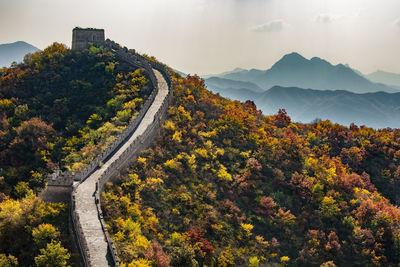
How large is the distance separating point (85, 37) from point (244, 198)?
2519 inches

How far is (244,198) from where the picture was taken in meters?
59.8

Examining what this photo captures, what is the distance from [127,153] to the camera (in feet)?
169

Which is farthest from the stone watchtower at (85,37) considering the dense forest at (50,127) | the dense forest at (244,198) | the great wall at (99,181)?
the great wall at (99,181)

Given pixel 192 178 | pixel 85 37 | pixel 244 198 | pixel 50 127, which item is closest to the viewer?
pixel 192 178

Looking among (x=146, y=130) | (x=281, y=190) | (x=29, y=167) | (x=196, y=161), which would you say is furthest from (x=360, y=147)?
(x=29, y=167)

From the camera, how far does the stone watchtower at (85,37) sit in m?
97.5

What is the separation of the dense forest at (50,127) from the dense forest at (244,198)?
675cm

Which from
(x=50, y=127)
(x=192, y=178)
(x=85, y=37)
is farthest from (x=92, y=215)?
(x=85, y=37)

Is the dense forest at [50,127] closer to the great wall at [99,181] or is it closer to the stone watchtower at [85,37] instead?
the great wall at [99,181]

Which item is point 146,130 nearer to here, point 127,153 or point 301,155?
point 127,153

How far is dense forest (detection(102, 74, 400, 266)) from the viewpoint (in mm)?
44062

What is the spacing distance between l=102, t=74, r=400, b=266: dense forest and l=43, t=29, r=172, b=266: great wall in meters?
1.63

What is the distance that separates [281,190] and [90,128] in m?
35.0

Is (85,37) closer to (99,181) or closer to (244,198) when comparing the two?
(244,198)
